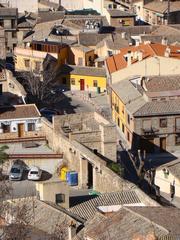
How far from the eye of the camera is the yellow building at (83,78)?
166ft

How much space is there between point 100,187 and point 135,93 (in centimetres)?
1091

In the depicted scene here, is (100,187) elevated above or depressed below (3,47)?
below

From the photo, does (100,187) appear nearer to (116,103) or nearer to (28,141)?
(28,141)

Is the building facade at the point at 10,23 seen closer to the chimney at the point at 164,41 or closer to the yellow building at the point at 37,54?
the yellow building at the point at 37,54

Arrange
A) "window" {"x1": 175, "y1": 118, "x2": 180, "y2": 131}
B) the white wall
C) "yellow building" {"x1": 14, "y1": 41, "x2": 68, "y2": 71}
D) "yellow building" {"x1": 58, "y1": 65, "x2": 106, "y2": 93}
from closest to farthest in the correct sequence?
"window" {"x1": 175, "y1": 118, "x2": 180, "y2": 131} → "yellow building" {"x1": 58, "y1": 65, "x2": 106, "y2": 93} → "yellow building" {"x1": 14, "y1": 41, "x2": 68, "y2": 71} → the white wall

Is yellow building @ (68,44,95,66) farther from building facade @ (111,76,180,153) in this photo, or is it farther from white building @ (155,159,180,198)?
white building @ (155,159,180,198)

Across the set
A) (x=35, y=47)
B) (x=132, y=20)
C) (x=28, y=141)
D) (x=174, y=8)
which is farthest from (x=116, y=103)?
(x=174, y=8)

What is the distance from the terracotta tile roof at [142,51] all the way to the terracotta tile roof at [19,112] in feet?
28.4

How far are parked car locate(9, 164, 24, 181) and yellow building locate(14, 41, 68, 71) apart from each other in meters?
16.9

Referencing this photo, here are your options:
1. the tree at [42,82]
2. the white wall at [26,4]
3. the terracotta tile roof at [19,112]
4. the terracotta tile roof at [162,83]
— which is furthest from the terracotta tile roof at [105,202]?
the white wall at [26,4]

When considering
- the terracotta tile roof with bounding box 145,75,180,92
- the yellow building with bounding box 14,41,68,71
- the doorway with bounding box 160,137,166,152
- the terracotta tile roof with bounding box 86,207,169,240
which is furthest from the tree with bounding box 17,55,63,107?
the terracotta tile roof with bounding box 86,207,169,240

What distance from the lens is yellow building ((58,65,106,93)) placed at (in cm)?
5062

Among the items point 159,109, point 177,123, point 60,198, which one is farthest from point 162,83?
point 60,198

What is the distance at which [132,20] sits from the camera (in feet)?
208
